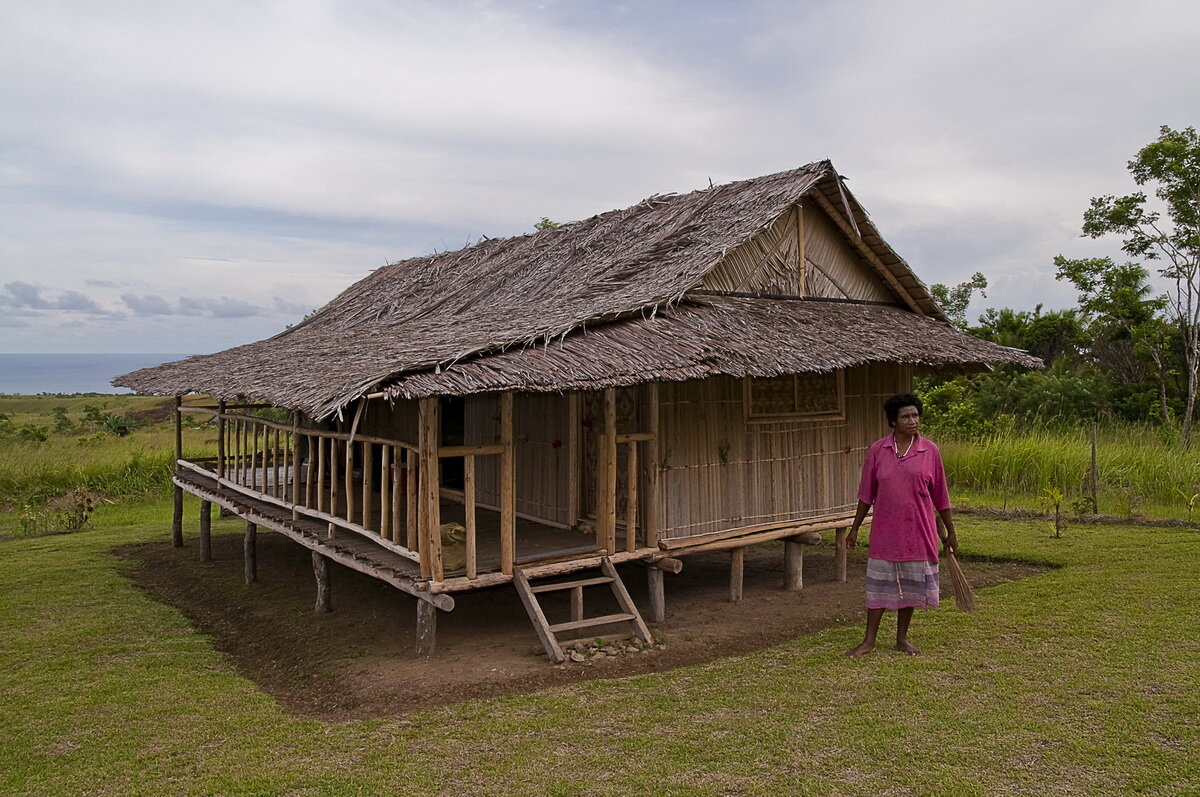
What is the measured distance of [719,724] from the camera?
5.34 meters

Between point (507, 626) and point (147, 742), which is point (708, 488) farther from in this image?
point (147, 742)

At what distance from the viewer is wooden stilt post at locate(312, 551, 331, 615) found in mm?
8688

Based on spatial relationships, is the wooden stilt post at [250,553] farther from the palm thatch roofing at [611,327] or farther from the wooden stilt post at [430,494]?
the wooden stilt post at [430,494]

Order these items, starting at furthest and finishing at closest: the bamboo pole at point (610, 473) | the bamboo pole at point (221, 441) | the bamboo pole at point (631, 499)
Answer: the bamboo pole at point (221, 441) → the bamboo pole at point (631, 499) → the bamboo pole at point (610, 473)

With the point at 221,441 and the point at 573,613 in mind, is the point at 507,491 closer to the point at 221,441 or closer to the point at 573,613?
the point at 573,613

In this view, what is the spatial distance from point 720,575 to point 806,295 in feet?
10.7

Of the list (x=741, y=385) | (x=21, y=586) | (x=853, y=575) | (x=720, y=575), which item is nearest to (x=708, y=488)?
(x=741, y=385)

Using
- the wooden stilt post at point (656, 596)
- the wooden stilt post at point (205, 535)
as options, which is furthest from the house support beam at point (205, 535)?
the wooden stilt post at point (656, 596)

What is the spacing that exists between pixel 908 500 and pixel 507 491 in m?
2.89

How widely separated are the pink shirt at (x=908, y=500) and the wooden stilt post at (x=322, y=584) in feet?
16.9

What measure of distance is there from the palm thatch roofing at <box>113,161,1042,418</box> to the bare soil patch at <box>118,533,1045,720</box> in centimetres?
208

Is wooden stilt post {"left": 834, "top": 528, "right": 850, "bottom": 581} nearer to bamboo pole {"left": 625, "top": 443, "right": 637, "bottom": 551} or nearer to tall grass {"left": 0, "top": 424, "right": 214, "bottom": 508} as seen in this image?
bamboo pole {"left": 625, "top": 443, "right": 637, "bottom": 551}

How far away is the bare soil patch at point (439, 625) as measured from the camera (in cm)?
652

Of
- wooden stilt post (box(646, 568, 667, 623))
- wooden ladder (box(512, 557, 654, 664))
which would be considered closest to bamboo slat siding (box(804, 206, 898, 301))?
wooden stilt post (box(646, 568, 667, 623))
